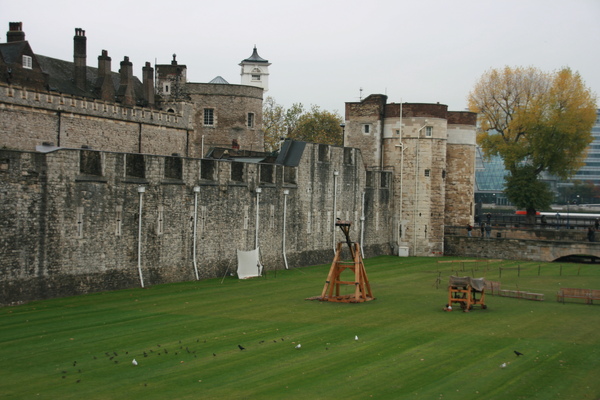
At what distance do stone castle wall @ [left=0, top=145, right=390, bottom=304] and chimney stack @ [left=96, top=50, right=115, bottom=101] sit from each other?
18.5 metres

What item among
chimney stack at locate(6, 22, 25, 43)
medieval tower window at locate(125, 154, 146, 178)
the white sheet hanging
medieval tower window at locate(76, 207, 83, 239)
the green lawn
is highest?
chimney stack at locate(6, 22, 25, 43)

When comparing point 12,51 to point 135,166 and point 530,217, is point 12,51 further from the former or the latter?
point 530,217

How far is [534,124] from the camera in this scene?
64.0 m

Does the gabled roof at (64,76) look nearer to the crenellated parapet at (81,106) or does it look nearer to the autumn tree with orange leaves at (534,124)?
the crenellated parapet at (81,106)

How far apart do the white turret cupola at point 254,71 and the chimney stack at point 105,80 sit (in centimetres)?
5764

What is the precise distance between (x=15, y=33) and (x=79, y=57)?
4417mm

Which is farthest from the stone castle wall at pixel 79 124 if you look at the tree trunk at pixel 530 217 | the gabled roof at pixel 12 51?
the tree trunk at pixel 530 217

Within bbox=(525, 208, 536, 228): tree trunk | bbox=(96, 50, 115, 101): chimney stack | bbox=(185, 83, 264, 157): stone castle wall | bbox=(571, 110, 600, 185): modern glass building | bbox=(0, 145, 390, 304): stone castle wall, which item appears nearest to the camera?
bbox=(0, 145, 390, 304): stone castle wall

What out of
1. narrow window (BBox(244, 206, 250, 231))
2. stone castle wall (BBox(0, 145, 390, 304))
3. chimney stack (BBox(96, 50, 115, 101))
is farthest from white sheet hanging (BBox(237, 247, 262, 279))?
chimney stack (BBox(96, 50, 115, 101))

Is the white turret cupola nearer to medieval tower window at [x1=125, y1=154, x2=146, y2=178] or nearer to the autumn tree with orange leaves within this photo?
the autumn tree with orange leaves

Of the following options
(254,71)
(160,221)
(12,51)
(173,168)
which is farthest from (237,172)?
(254,71)

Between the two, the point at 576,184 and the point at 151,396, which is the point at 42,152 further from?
the point at 576,184

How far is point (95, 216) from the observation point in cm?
2988

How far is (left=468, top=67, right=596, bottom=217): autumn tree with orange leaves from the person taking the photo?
63875 millimetres
